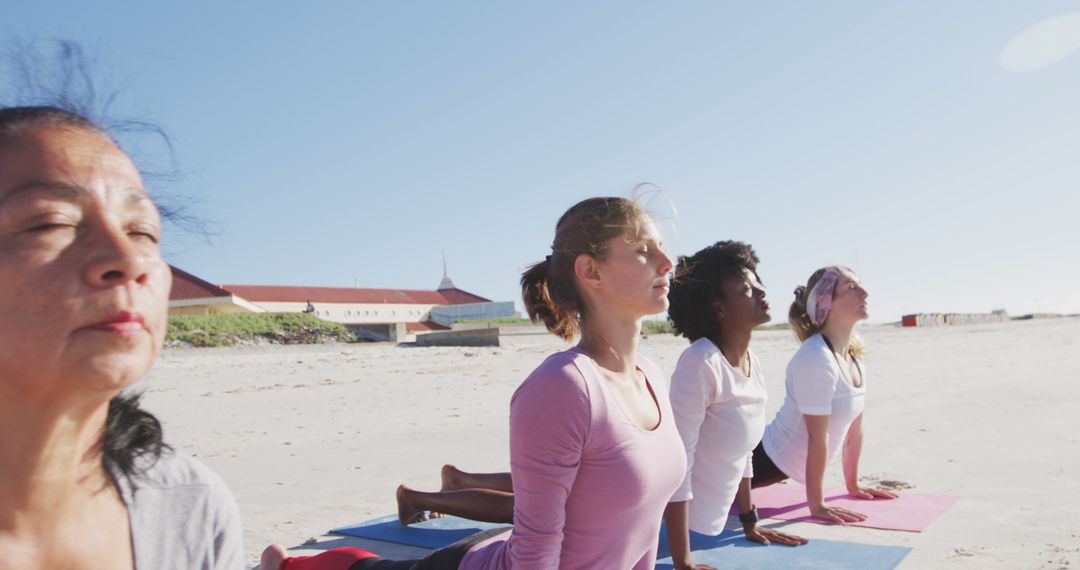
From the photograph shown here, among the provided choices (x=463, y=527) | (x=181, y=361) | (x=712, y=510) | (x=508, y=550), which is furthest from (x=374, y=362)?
(x=508, y=550)

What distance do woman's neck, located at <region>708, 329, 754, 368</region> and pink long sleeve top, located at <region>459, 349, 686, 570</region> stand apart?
1.80 m

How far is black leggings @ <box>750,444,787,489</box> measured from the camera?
575 cm

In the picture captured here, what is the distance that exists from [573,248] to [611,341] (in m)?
0.41

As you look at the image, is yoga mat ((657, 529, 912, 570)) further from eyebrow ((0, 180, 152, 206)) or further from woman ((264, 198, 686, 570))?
eyebrow ((0, 180, 152, 206))

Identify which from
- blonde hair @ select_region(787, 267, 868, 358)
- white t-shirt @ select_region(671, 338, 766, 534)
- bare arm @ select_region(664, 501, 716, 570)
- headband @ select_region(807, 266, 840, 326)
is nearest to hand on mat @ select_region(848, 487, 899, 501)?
blonde hair @ select_region(787, 267, 868, 358)

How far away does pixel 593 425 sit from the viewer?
106 inches

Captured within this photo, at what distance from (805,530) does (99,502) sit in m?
4.66

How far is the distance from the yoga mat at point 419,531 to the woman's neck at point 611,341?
2.16 metres

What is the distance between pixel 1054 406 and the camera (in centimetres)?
1147

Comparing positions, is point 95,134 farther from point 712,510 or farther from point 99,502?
point 712,510

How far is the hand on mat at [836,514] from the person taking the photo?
5.23 meters

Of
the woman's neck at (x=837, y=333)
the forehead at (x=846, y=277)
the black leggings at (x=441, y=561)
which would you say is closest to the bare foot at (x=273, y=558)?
the black leggings at (x=441, y=561)

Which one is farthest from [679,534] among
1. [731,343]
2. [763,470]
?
[763,470]

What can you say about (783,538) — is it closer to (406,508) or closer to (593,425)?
(406,508)
